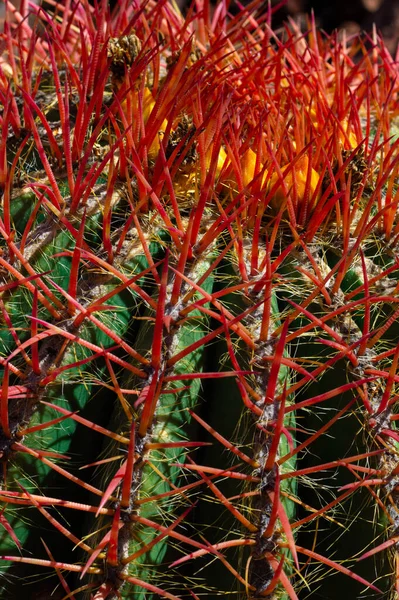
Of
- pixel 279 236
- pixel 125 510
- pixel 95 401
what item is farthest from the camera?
pixel 279 236

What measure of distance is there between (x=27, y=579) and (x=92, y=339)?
32 centimetres

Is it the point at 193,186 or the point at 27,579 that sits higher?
the point at 193,186

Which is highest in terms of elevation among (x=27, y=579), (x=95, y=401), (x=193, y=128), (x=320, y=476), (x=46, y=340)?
(x=193, y=128)

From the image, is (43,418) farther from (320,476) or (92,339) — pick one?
(320,476)

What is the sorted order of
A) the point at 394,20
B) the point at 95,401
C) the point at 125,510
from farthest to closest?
the point at 394,20 < the point at 95,401 < the point at 125,510

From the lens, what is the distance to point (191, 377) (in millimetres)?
855

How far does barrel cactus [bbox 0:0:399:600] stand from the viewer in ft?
2.83

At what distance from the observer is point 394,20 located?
3111 millimetres

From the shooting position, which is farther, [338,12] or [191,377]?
[338,12]

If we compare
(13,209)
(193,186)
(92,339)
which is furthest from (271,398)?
(13,209)

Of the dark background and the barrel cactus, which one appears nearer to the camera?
the barrel cactus

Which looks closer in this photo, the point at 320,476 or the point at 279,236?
the point at 320,476

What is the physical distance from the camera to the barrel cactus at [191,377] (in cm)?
86

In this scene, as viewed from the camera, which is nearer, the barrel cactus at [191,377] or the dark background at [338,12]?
the barrel cactus at [191,377]
